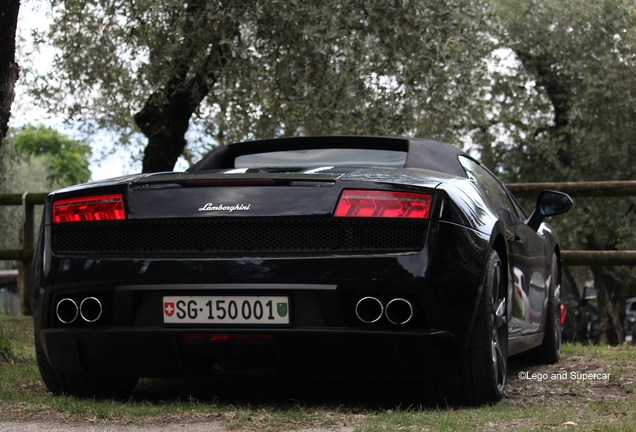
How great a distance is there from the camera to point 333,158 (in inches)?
211

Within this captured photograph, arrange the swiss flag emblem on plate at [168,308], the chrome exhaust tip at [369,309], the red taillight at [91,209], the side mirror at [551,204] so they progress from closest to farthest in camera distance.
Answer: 1. the chrome exhaust tip at [369,309]
2. the swiss flag emblem on plate at [168,308]
3. the red taillight at [91,209]
4. the side mirror at [551,204]

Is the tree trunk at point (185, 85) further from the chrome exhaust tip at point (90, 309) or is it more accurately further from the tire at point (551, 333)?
the chrome exhaust tip at point (90, 309)

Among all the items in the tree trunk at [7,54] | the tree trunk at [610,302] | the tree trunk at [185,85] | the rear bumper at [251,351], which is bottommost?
the tree trunk at [610,302]

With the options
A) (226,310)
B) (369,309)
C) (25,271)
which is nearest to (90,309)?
(226,310)

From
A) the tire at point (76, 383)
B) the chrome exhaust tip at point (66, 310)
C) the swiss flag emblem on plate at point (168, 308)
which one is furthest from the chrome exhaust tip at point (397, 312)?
the tire at point (76, 383)

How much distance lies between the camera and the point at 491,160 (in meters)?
23.3

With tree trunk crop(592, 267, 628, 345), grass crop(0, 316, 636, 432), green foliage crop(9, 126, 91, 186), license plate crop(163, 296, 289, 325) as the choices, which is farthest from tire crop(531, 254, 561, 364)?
green foliage crop(9, 126, 91, 186)

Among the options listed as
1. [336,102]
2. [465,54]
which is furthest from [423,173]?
[465,54]

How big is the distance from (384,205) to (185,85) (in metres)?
8.72

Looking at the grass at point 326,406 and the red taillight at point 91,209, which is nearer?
the grass at point 326,406

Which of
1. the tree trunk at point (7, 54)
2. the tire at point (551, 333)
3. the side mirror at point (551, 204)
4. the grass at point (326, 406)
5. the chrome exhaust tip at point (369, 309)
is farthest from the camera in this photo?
the tire at point (551, 333)

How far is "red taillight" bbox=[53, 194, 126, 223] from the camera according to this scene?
4.61 meters

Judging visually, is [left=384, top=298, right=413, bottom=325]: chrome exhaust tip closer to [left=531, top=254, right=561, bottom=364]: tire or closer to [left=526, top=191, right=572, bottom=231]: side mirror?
[left=526, top=191, right=572, bottom=231]: side mirror

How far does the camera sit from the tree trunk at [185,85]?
11531 mm
